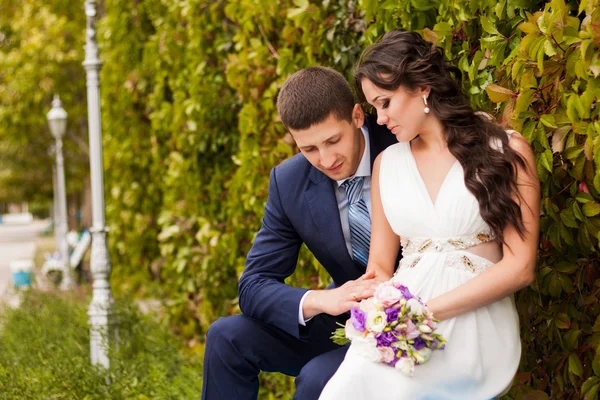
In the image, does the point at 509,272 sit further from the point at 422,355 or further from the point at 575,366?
the point at 575,366

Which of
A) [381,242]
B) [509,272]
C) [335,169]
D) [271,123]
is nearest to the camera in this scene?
Result: [509,272]

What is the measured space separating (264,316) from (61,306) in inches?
Result: 224

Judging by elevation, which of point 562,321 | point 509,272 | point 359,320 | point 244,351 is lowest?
point 244,351

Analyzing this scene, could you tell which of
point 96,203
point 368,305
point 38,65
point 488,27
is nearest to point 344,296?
point 368,305

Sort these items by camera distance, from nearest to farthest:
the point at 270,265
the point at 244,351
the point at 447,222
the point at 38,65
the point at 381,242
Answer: the point at 447,222
the point at 381,242
the point at 244,351
the point at 270,265
the point at 38,65

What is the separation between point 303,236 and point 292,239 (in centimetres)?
9

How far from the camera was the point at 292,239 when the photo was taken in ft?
10.6

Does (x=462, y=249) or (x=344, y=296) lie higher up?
(x=462, y=249)

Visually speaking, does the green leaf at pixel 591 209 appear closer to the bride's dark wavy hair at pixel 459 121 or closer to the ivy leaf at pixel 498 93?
the bride's dark wavy hair at pixel 459 121

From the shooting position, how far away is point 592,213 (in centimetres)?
234

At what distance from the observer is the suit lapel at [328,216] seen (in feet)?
10.1

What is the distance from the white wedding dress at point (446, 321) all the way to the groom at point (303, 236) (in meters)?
0.34

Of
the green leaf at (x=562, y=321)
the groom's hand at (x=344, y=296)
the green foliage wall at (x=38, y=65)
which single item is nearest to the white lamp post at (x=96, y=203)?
the groom's hand at (x=344, y=296)

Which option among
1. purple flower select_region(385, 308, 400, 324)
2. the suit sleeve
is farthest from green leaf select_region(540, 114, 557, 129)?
the suit sleeve
